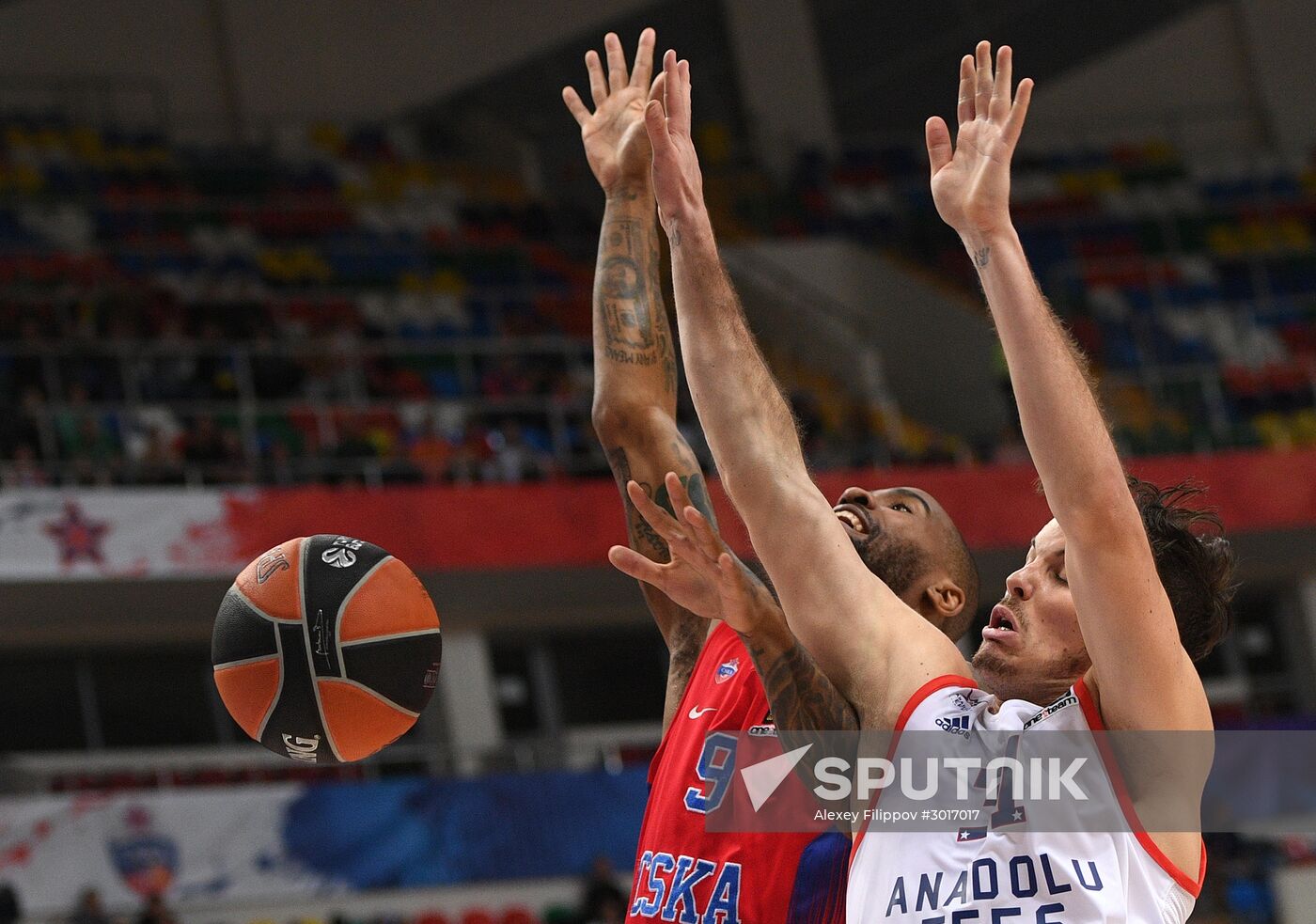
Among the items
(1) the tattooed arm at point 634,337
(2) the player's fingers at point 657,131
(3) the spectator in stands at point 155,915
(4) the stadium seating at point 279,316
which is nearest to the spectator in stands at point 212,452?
(4) the stadium seating at point 279,316

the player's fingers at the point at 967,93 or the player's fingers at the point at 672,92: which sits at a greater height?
the player's fingers at the point at 672,92

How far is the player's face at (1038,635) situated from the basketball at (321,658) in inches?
51.9

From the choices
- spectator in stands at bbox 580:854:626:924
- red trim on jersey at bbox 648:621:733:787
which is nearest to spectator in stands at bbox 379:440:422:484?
spectator in stands at bbox 580:854:626:924

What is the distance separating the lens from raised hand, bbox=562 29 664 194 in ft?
13.0

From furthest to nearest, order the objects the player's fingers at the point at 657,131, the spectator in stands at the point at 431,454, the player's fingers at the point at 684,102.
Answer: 1. the spectator in stands at the point at 431,454
2. the player's fingers at the point at 684,102
3. the player's fingers at the point at 657,131

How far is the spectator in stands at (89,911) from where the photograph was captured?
10.3m

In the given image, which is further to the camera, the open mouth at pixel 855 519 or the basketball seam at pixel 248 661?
the basketball seam at pixel 248 661

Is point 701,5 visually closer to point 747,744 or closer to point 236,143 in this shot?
point 236,143

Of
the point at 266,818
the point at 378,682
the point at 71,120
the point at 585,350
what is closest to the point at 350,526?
the point at 266,818

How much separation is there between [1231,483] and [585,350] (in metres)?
6.35

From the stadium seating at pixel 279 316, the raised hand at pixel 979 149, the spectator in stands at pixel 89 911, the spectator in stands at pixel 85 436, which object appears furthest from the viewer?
the stadium seating at pixel 279 316

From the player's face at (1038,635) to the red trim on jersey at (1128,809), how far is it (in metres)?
0.22

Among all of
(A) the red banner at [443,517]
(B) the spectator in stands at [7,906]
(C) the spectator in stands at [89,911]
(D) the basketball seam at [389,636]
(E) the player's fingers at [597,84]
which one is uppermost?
(E) the player's fingers at [597,84]

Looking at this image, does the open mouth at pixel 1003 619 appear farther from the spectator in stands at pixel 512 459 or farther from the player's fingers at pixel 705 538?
the spectator in stands at pixel 512 459
